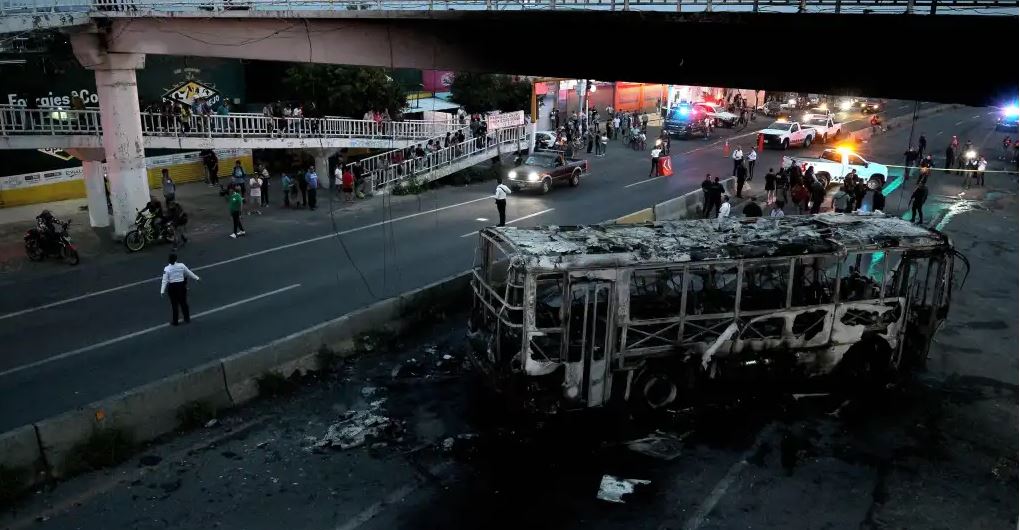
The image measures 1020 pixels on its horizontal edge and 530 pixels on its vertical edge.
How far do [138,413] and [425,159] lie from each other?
20.3 metres

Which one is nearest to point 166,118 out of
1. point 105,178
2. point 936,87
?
point 105,178

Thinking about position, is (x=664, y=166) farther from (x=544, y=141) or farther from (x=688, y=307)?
(x=688, y=307)

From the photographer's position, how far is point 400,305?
14844 mm

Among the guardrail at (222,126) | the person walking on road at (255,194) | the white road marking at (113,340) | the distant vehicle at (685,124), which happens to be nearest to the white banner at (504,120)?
the guardrail at (222,126)

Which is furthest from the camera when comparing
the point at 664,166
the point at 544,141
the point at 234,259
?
the point at 544,141

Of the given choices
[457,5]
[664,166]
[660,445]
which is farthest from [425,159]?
[660,445]

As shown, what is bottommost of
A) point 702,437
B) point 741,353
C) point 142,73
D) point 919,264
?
point 702,437

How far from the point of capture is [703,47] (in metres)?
13.8

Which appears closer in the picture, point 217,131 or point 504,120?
point 217,131

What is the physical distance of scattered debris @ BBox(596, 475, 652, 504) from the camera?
980cm

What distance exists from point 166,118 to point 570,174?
47.1 feet

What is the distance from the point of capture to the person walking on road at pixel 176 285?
14344 mm

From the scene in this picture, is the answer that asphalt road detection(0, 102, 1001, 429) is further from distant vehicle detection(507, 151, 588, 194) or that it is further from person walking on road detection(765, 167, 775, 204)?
person walking on road detection(765, 167, 775, 204)

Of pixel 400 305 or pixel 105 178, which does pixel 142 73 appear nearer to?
pixel 105 178
